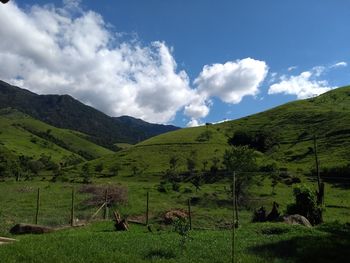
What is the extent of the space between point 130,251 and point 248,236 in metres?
9.05

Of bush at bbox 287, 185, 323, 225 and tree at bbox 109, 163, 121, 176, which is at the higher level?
tree at bbox 109, 163, 121, 176

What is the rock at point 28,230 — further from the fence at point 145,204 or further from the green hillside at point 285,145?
the green hillside at point 285,145

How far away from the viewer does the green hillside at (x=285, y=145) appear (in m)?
127

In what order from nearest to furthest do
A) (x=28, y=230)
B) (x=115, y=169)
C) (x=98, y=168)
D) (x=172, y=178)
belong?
(x=28, y=230) → (x=172, y=178) → (x=115, y=169) → (x=98, y=168)

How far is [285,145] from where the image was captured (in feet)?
509

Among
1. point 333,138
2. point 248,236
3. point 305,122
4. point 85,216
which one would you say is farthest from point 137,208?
point 305,122

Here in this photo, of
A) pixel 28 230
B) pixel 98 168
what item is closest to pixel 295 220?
pixel 28 230

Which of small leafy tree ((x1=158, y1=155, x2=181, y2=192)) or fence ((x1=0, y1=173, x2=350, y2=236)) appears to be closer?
fence ((x1=0, y1=173, x2=350, y2=236))

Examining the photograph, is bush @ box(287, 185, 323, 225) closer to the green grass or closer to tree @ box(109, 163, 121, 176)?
the green grass

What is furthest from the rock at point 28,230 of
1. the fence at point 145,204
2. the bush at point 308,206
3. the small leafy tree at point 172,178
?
the small leafy tree at point 172,178

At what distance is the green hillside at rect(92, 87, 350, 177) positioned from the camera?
127 metres

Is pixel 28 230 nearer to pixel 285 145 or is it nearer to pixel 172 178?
pixel 172 178

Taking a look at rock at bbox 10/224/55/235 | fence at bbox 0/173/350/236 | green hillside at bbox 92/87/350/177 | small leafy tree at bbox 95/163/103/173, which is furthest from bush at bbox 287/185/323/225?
small leafy tree at bbox 95/163/103/173

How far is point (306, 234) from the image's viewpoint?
2850 cm
